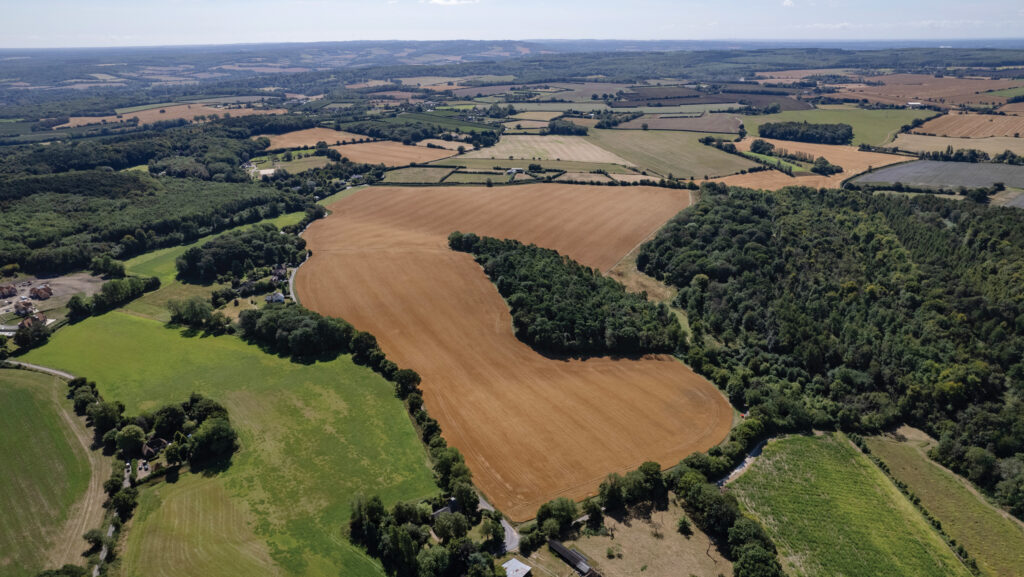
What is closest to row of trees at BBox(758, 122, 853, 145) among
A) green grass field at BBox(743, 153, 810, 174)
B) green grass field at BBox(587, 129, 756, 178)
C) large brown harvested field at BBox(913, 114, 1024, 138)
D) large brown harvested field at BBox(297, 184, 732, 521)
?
green grass field at BBox(587, 129, 756, 178)

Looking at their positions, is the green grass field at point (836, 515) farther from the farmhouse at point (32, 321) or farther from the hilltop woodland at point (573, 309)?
the farmhouse at point (32, 321)

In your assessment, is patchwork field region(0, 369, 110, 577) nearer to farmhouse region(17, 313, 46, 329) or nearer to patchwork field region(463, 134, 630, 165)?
farmhouse region(17, 313, 46, 329)

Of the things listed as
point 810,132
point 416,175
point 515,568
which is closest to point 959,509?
point 515,568

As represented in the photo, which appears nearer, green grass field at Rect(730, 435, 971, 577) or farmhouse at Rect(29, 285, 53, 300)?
green grass field at Rect(730, 435, 971, 577)

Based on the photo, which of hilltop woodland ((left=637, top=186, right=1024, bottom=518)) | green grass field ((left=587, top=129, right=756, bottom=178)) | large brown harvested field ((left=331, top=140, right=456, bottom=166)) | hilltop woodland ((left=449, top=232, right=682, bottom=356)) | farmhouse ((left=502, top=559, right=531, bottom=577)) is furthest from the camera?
large brown harvested field ((left=331, top=140, right=456, bottom=166))

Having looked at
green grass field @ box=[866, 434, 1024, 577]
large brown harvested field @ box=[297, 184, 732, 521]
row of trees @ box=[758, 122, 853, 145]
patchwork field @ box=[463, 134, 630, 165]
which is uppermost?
row of trees @ box=[758, 122, 853, 145]

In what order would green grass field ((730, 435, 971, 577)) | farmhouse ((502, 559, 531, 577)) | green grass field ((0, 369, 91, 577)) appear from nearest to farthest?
farmhouse ((502, 559, 531, 577)), green grass field ((730, 435, 971, 577)), green grass field ((0, 369, 91, 577))
